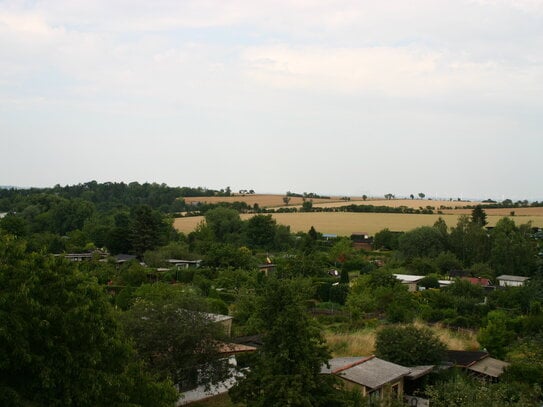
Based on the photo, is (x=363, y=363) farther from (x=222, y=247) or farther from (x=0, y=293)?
(x=222, y=247)

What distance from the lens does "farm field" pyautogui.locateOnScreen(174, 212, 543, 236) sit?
259 ft

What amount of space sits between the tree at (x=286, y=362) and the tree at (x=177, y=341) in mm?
3292

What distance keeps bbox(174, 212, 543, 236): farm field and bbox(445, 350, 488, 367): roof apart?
52.9 m

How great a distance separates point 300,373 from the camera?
13.6 meters

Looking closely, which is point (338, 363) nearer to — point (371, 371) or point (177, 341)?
point (371, 371)

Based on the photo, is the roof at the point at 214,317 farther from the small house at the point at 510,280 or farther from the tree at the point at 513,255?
the tree at the point at 513,255

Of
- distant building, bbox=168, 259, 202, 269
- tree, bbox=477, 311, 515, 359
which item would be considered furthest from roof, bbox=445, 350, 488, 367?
distant building, bbox=168, 259, 202, 269

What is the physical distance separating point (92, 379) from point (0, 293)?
228 cm

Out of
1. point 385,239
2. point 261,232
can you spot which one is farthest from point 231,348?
point 385,239

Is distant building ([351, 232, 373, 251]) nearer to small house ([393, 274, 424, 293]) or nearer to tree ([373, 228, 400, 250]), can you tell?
tree ([373, 228, 400, 250])

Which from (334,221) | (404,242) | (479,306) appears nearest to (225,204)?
(334,221)

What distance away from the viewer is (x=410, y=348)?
2125 cm

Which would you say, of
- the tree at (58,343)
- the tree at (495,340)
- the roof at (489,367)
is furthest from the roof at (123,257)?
the tree at (58,343)

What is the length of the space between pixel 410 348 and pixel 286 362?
8.91 m
